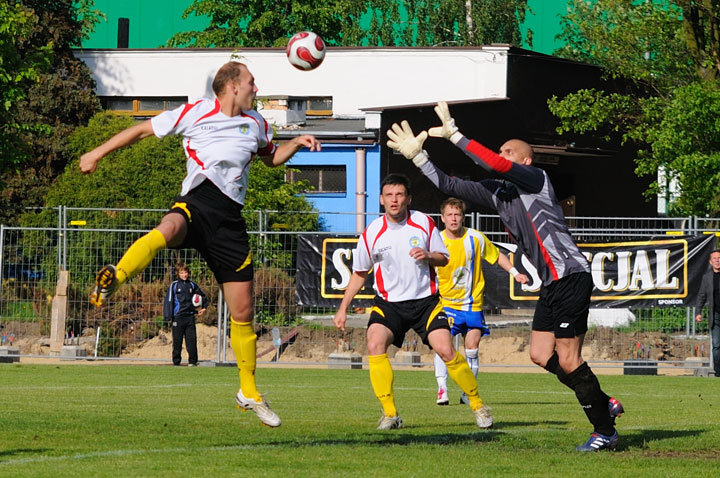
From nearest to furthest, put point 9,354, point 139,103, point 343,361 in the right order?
point 343,361 < point 9,354 < point 139,103

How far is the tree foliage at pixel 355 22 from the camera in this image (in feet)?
191

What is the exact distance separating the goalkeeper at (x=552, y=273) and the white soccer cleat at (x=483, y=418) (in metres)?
1.11

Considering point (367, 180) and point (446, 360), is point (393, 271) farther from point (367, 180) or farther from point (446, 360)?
point (367, 180)

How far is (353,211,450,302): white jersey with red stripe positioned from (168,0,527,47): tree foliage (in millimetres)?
46945

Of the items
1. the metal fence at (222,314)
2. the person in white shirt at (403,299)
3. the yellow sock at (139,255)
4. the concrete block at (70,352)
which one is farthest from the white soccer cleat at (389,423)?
the concrete block at (70,352)

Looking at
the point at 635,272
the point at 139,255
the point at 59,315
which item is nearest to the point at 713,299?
the point at 635,272

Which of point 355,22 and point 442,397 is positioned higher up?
point 355,22

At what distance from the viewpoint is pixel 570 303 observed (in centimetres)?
866

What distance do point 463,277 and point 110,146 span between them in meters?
6.73

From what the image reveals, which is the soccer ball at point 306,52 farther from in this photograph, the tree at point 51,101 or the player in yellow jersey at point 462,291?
the tree at point 51,101

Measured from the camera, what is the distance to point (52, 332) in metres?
22.0

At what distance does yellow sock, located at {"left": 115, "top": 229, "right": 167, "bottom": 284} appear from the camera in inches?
292

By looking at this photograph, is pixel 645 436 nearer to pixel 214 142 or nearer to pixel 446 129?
pixel 446 129

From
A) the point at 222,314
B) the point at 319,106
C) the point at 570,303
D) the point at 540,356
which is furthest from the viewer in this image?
the point at 319,106
